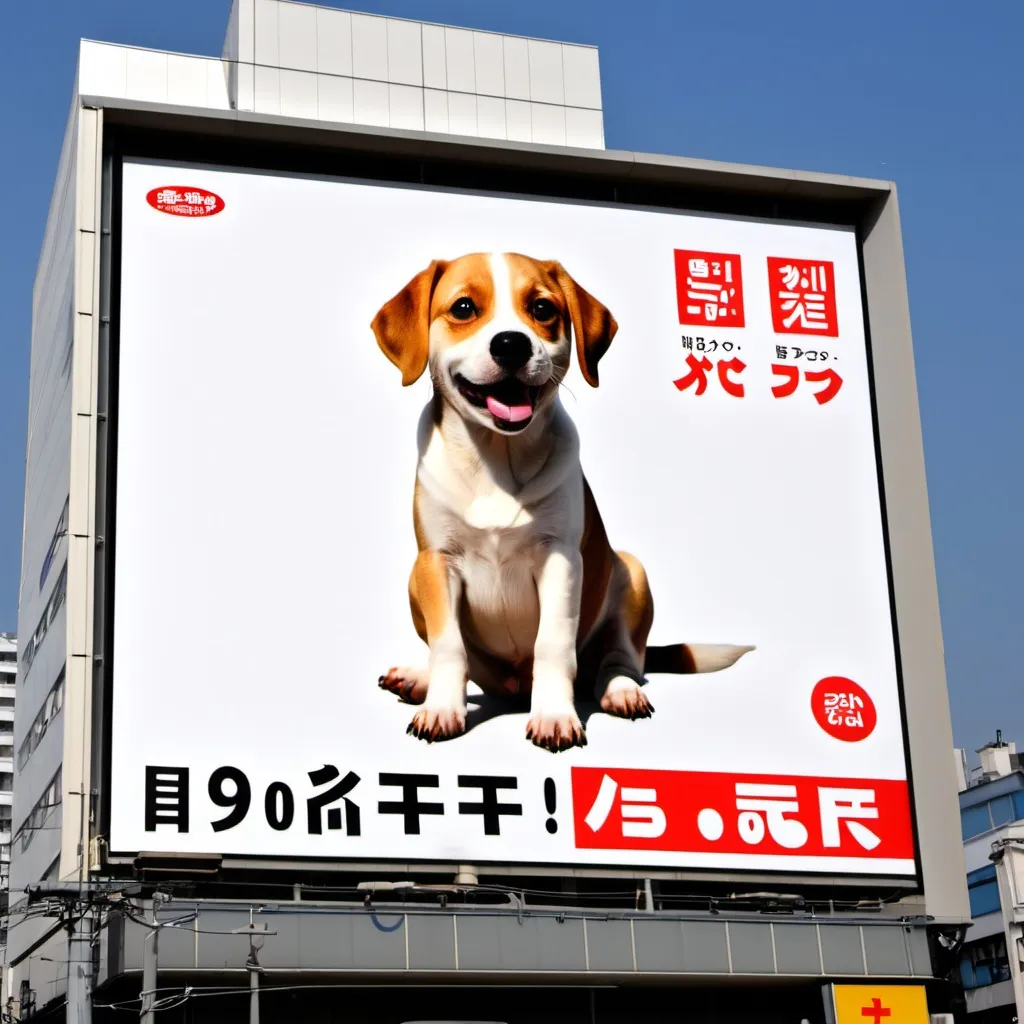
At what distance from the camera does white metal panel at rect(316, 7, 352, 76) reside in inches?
1420

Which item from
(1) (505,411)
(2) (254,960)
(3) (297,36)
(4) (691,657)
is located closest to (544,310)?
(1) (505,411)

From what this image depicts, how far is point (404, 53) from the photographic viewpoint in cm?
3688

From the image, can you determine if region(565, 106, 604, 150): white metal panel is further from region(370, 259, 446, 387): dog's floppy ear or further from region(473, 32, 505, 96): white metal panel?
region(370, 259, 446, 387): dog's floppy ear

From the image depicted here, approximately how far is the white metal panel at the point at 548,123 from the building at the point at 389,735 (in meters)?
0.07

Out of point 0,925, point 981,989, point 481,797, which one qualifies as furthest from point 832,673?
point 0,925

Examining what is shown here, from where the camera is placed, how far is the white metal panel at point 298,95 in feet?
116

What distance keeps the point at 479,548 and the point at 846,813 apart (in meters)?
8.39

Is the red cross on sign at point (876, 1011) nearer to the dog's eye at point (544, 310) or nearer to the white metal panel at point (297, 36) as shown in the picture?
the dog's eye at point (544, 310)

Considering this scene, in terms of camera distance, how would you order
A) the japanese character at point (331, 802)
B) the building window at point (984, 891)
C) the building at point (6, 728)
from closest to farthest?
the japanese character at point (331, 802), the building window at point (984, 891), the building at point (6, 728)

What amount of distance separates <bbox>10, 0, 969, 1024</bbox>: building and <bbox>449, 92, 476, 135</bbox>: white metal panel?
0.19 feet

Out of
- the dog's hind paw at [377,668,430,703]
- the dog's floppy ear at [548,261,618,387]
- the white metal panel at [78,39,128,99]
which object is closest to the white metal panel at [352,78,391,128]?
the white metal panel at [78,39,128,99]

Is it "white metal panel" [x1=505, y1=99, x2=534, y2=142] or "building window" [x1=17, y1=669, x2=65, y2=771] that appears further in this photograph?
"white metal panel" [x1=505, y1=99, x2=534, y2=142]

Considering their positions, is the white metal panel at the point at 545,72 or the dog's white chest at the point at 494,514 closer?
the dog's white chest at the point at 494,514

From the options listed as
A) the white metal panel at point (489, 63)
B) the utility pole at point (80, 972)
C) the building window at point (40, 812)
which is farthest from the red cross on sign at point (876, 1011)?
the white metal panel at point (489, 63)
